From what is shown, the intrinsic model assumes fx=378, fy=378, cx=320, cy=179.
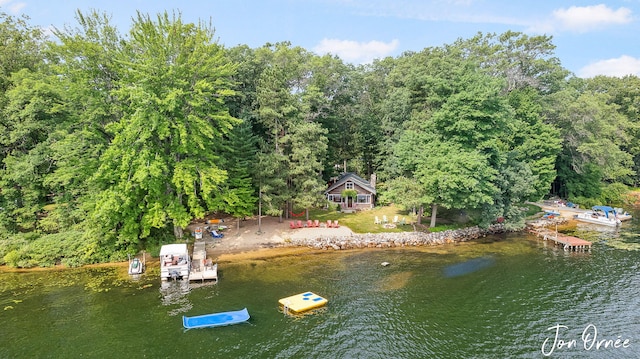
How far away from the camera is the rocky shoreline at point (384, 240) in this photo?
3367 cm

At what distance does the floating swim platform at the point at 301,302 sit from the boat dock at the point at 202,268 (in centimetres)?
623

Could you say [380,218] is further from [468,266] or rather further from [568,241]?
[568,241]

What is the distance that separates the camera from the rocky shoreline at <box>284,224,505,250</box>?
1325 inches

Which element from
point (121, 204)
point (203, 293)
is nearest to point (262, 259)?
point (203, 293)

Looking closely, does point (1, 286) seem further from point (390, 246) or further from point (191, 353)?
point (390, 246)

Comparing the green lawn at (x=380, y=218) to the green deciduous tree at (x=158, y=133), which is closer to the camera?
the green deciduous tree at (x=158, y=133)

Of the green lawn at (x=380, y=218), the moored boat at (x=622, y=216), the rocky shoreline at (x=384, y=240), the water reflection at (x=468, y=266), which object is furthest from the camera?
the moored boat at (x=622, y=216)

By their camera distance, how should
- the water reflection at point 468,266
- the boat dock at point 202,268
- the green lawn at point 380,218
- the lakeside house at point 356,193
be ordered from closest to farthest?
the boat dock at point 202,268, the water reflection at point 468,266, the green lawn at point 380,218, the lakeside house at point 356,193

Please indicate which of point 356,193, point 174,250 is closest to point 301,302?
point 174,250

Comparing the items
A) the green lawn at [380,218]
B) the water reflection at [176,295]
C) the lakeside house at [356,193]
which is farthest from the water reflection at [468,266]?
the lakeside house at [356,193]

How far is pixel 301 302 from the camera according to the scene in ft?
71.6
